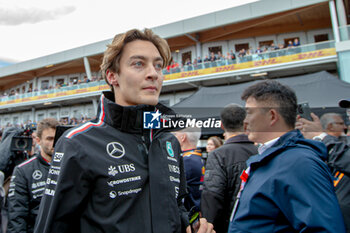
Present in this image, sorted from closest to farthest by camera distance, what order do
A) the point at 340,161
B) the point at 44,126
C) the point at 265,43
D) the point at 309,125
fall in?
the point at 340,161
the point at 309,125
the point at 44,126
the point at 265,43

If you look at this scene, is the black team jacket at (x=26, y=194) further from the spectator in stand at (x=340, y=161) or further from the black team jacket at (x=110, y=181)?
the spectator in stand at (x=340, y=161)

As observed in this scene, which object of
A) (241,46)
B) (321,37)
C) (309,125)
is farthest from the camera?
(241,46)

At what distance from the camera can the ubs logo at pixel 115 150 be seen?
1.21m

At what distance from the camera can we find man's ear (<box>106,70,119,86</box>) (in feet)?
4.90

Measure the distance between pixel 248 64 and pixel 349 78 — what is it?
550 centimetres

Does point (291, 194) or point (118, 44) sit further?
point (118, 44)

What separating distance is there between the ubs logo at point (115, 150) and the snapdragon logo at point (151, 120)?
178 mm

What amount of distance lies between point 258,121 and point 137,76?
0.99 m

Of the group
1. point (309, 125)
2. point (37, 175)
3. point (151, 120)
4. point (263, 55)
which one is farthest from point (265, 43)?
point (151, 120)

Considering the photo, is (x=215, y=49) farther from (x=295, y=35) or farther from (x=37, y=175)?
(x=37, y=175)

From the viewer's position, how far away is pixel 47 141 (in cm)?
287

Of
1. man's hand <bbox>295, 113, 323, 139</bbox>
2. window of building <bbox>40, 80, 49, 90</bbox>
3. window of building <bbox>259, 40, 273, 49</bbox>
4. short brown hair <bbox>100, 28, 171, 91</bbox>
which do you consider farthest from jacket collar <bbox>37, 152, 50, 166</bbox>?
window of building <bbox>40, 80, 49, 90</bbox>

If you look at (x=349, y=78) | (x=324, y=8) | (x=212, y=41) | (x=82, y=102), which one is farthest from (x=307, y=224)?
(x=82, y=102)

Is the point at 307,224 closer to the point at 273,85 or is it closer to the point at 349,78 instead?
the point at 273,85
